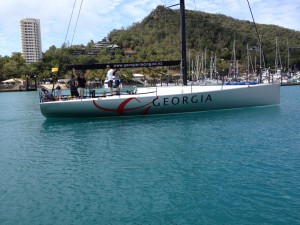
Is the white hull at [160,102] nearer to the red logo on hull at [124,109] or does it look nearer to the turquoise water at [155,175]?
the red logo on hull at [124,109]

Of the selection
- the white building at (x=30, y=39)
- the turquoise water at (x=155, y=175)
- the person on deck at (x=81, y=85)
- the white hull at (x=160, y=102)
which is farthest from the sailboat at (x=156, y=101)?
the white building at (x=30, y=39)

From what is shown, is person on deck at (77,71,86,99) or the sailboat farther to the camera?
person on deck at (77,71,86,99)

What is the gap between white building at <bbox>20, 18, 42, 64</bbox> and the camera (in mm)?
172125

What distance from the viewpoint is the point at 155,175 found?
7539mm

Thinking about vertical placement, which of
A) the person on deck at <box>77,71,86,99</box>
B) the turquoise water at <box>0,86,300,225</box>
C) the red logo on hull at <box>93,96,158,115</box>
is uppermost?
the person on deck at <box>77,71,86,99</box>

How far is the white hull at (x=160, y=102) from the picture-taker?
16031 mm

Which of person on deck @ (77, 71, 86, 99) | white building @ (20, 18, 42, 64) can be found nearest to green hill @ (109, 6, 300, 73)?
white building @ (20, 18, 42, 64)

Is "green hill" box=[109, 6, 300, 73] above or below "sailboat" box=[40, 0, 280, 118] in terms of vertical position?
above

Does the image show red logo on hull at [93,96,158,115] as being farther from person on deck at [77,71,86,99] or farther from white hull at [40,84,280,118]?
person on deck at [77,71,86,99]

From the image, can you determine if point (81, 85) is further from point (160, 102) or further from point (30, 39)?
point (30, 39)

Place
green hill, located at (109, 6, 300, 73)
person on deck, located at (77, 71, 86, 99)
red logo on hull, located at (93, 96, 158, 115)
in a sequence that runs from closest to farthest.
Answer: red logo on hull, located at (93, 96, 158, 115) → person on deck, located at (77, 71, 86, 99) → green hill, located at (109, 6, 300, 73)

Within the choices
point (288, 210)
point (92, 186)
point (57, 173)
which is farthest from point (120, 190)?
point (288, 210)

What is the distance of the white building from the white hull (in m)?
167

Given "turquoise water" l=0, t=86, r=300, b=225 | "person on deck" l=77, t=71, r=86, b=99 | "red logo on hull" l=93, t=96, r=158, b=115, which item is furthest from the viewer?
"person on deck" l=77, t=71, r=86, b=99
